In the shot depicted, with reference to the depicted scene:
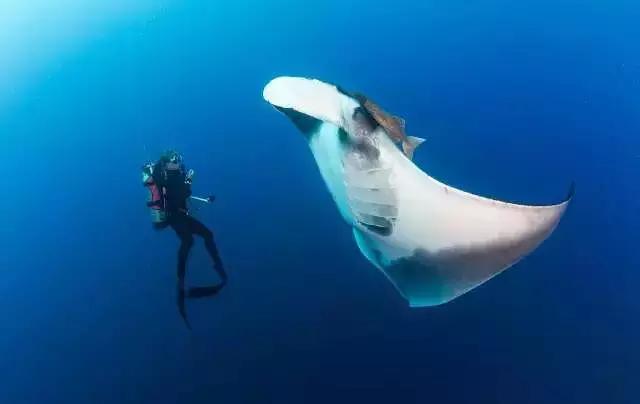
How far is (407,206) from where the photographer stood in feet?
9.85

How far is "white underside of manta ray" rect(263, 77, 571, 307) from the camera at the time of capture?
8.87ft

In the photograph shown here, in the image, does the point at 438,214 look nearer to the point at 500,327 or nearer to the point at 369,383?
the point at 369,383

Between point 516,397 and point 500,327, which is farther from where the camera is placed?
point 500,327

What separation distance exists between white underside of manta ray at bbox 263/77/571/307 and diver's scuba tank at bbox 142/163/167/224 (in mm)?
1468

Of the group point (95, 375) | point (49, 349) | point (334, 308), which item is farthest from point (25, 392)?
point (334, 308)

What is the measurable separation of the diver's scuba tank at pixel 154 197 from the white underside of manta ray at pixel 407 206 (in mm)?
1468

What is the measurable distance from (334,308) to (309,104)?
201 inches

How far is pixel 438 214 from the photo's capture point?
2996mm

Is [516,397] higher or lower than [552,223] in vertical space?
lower

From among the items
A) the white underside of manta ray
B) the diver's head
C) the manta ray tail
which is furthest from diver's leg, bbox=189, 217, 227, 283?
the manta ray tail

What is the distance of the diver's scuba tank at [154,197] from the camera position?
3916 millimetres

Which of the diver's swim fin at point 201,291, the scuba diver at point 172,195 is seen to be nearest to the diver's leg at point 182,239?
the scuba diver at point 172,195

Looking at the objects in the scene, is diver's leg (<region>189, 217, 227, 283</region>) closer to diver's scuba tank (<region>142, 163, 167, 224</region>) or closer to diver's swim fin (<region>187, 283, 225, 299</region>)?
diver's swim fin (<region>187, 283, 225, 299</region>)

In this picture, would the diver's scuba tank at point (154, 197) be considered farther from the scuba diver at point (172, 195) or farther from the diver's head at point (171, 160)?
the diver's head at point (171, 160)
